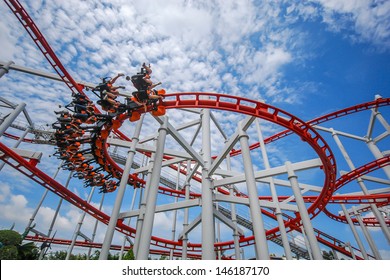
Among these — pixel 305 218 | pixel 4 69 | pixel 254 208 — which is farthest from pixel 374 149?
pixel 4 69

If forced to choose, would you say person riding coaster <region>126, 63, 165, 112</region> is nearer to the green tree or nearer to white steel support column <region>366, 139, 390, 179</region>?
the green tree

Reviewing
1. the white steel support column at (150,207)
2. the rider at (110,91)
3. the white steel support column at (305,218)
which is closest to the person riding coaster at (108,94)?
the rider at (110,91)

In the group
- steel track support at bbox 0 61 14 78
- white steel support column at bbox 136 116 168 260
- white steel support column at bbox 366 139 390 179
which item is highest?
white steel support column at bbox 366 139 390 179

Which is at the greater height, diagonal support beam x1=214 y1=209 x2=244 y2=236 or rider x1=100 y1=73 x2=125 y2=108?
rider x1=100 y1=73 x2=125 y2=108

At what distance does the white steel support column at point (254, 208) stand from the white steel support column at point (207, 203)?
3.55 ft

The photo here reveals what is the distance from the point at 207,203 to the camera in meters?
5.96

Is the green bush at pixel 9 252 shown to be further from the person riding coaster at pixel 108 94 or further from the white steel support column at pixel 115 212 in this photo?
the person riding coaster at pixel 108 94

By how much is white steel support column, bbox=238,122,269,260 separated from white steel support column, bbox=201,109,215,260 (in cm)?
108

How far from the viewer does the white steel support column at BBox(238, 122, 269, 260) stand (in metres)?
4.19

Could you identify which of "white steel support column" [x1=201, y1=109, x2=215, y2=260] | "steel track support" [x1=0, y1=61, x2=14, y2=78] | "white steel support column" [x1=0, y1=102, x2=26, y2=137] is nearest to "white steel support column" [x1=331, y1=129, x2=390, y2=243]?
"white steel support column" [x1=201, y1=109, x2=215, y2=260]

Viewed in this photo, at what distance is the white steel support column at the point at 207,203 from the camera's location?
16.7 feet
